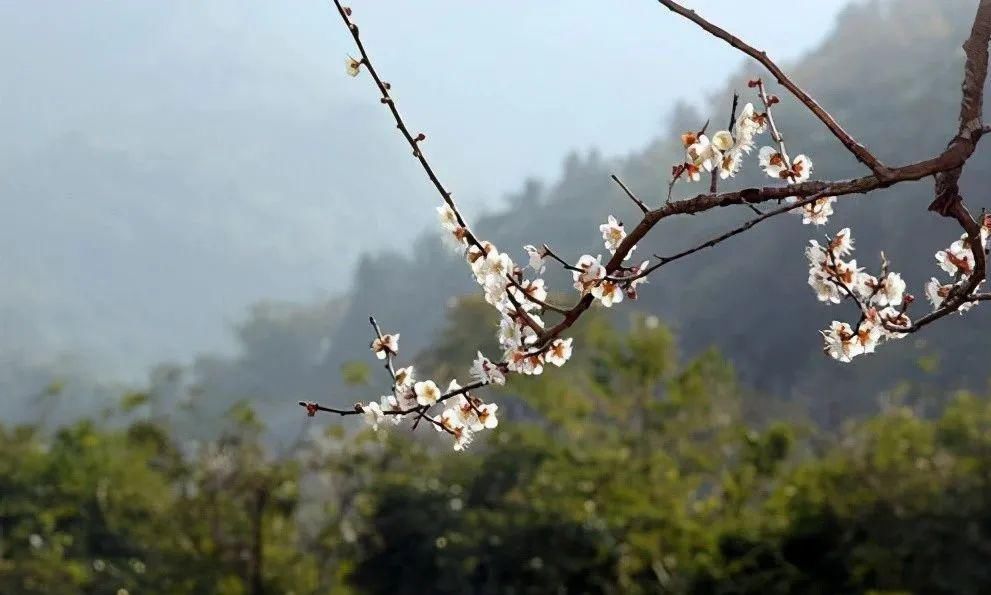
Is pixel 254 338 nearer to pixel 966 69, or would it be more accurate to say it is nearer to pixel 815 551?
pixel 815 551

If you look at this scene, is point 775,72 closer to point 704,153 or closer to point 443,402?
point 704,153

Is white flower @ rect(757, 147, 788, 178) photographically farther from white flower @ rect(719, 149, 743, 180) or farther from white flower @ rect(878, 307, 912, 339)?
white flower @ rect(878, 307, 912, 339)

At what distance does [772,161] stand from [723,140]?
0.08 meters

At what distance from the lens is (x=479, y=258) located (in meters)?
0.84

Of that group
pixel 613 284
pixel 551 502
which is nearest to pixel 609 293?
pixel 613 284

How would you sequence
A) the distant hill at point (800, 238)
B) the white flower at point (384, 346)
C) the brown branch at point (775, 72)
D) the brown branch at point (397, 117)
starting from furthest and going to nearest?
the distant hill at point (800, 238)
the white flower at point (384, 346)
the brown branch at point (397, 117)
the brown branch at point (775, 72)

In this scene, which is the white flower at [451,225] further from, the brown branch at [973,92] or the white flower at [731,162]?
the brown branch at [973,92]

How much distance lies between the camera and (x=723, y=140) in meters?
0.80

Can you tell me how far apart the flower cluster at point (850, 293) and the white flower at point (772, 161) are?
0.33 feet

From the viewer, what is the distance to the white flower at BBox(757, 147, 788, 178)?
2.79 ft

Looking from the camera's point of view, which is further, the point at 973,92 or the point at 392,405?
the point at 392,405

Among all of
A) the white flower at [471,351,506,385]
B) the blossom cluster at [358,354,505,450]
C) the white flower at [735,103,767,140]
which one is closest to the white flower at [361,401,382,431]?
the blossom cluster at [358,354,505,450]

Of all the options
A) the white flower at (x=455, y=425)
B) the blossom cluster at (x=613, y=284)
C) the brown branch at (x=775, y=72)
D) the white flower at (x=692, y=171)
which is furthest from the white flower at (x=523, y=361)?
the brown branch at (x=775, y=72)

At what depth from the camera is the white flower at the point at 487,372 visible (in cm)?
91
